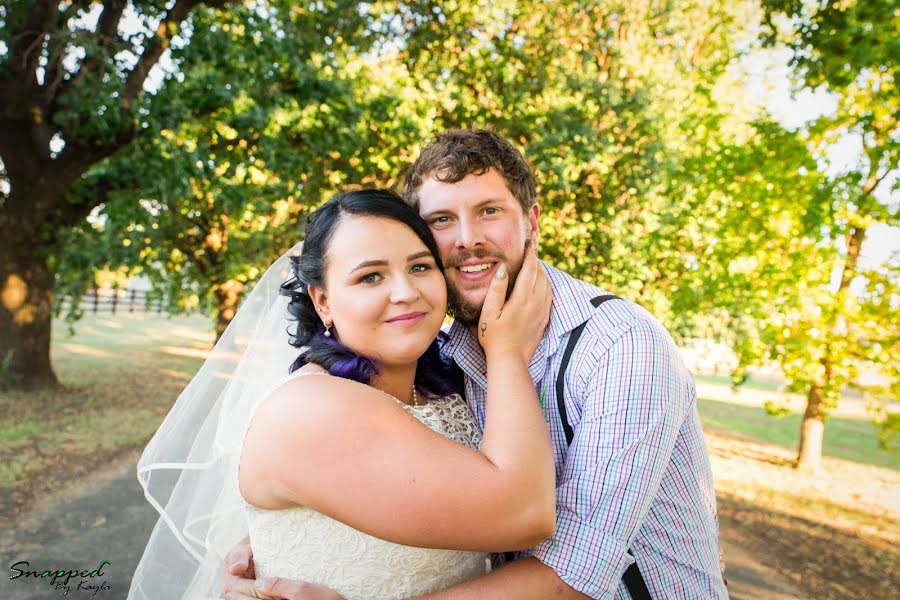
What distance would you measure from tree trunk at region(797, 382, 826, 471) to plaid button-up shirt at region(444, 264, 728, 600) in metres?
10.4

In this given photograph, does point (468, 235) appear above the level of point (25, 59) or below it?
below

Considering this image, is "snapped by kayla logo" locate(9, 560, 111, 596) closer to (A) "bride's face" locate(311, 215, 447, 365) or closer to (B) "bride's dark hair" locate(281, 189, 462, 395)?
(B) "bride's dark hair" locate(281, 189, 462, 395)

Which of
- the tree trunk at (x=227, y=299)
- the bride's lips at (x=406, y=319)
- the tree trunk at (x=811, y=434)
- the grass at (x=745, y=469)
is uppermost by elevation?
the bride's lips at (x=406, y=319)

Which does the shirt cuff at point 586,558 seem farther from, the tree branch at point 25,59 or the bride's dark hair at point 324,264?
the tree branch at point 25,59

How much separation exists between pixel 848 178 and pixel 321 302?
24.8 feet

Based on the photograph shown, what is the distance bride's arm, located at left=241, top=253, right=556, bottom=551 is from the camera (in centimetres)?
181

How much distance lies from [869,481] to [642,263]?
565cm

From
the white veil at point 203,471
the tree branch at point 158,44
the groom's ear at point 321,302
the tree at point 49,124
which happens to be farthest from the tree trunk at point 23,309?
the groom's ear at point 321,302

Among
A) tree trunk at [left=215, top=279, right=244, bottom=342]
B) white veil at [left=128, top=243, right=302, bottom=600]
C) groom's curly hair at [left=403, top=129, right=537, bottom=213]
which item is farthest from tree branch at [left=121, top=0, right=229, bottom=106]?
groom's curly hair at [left=403, top=129, right=537, bottom=213]

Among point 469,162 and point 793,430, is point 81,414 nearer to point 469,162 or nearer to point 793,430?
point 469,162

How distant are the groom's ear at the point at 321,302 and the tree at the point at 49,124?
28.0 ft

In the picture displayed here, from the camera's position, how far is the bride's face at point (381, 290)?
2334 millimetres

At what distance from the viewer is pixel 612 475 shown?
197 centimetres

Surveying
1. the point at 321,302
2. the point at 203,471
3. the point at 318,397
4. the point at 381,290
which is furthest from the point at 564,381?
the point at 203,471
